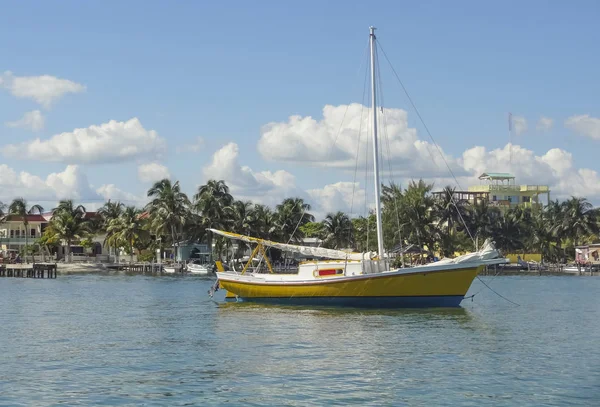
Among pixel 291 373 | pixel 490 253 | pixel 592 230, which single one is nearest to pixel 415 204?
pixel 592 230

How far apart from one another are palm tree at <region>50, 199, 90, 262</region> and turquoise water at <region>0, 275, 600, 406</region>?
279 ft

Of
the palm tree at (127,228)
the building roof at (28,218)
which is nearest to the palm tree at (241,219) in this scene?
the palm tree at (127,228)

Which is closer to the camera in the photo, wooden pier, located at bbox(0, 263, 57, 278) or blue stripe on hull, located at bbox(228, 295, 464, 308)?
blue stripe on hull, located at bbox(228, 295, 464, 308)

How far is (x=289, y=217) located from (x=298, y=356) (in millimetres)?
98448

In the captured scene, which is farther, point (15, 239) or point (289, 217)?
point (15, 239)

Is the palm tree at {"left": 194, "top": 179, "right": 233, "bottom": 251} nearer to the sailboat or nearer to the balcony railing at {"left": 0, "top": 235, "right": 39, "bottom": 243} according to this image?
the balcony railing at {"left": 0, "top": 235, "right": 39, "bottom": 243}

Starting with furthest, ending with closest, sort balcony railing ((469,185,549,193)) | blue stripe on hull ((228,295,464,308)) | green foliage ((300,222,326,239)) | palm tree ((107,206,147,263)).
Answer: balcony railing ((469,185,549,193))
green foliage ((300,222,326,239))
palm tree ((107,206,147,263))
blue stripe on hull ((228,295,464,308))

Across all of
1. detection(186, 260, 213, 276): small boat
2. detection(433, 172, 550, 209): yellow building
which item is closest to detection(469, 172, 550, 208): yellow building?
detection(433, 172, 550, 209): yellow building

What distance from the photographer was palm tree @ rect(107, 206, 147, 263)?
130 m

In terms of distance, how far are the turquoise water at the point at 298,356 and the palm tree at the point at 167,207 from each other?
69007 mm

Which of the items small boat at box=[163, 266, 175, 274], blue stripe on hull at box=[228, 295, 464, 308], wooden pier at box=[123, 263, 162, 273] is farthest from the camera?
wooden pier at box=[123, 263, 162, 273]

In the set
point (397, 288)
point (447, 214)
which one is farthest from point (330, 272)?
point (447, 214)

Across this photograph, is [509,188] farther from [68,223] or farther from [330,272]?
[330,272]

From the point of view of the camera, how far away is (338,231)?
133500 millimetres
